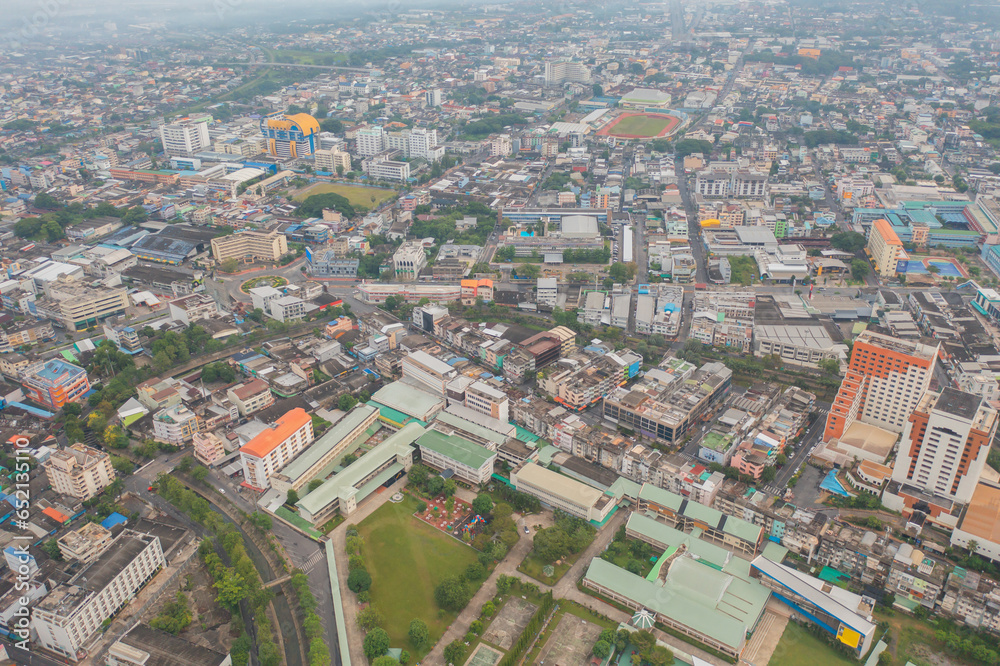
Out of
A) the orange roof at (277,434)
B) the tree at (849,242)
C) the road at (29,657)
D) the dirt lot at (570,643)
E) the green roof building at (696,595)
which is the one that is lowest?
the road at (29,657)

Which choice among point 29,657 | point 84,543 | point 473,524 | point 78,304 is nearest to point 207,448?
point 84,543

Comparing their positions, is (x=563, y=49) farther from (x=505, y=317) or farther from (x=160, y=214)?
(x=505, y=317)

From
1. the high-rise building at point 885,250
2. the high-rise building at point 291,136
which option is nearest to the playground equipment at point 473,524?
the high-rise building at point 885,250

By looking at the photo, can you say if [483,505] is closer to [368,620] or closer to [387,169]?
[368,620]

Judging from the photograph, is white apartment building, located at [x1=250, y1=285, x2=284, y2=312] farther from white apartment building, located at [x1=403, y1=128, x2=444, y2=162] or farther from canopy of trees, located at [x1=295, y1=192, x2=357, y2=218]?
white apartment building, located at [x1=403, y1=128, x2=444, y2=162]

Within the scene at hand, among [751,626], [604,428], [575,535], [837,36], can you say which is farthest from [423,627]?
[837,36]

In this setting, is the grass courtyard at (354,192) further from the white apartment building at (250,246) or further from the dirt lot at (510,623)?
the dirt lot at (510,623)

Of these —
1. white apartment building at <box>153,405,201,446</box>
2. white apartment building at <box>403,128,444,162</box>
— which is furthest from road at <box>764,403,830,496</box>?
white apartment building at <box>403,128,444,162</box>
